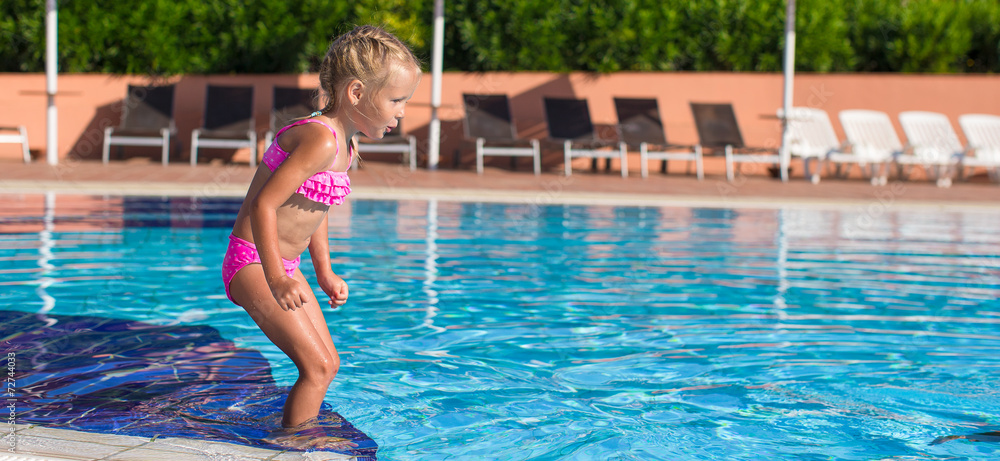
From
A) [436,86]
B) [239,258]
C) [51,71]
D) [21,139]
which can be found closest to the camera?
[239,258]

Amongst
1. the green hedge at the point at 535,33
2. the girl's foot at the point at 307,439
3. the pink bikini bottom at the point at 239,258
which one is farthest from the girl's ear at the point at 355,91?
the green hedge at the point at 535,33

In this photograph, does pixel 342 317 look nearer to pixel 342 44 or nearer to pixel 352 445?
pixel 352 445

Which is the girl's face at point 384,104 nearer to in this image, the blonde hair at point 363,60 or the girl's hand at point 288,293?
the blonde hair at point 363,60

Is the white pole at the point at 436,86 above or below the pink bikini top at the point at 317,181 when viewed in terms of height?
above

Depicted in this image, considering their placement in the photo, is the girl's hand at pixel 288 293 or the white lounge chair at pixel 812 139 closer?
the girl's hand at pixel 288 293

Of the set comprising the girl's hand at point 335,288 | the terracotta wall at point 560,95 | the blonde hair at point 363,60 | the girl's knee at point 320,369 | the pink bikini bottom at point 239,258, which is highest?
the terracotta wall at point 560,95

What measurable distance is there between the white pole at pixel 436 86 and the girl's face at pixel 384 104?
928cm

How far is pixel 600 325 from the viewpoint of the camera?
3746 millimetres

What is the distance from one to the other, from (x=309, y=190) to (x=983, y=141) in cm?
1155

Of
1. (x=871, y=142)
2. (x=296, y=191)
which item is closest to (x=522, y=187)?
(x=871, y=142)

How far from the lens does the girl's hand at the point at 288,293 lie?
1.99 metres

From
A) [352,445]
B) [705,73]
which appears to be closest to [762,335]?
[352,445]

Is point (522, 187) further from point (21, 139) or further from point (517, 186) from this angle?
point (21, 139)

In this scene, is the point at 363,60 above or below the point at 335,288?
above
